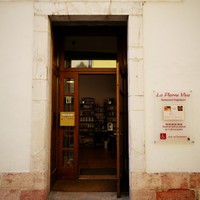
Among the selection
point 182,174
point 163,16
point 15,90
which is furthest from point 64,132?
point 163,16

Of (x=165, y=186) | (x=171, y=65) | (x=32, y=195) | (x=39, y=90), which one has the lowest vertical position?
(x=32, y=195)

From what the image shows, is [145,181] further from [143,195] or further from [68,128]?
[68,128]

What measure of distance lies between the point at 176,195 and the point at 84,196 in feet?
4.69

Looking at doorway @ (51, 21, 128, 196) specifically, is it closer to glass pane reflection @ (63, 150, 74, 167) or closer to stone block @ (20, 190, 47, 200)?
glass pane reflection @ (63, 150, 74, 167)

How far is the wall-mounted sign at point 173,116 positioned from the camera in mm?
3152

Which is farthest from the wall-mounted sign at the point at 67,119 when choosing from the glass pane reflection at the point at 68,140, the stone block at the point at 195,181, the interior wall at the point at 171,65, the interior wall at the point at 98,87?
the interior wall at the point at 98,87

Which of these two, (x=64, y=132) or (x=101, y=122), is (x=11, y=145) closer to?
(x=64, y=132)

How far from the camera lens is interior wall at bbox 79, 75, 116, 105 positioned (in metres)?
11.2

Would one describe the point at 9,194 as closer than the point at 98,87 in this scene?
Yes

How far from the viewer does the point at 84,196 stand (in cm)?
344

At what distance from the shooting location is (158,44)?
3.26 metres

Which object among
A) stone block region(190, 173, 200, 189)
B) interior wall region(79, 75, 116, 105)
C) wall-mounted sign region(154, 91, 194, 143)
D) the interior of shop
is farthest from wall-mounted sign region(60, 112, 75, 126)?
interior wall region(79, 75, 116, 105)

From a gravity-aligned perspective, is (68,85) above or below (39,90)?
above

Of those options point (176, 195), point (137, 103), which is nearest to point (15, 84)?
point (137, 103)
